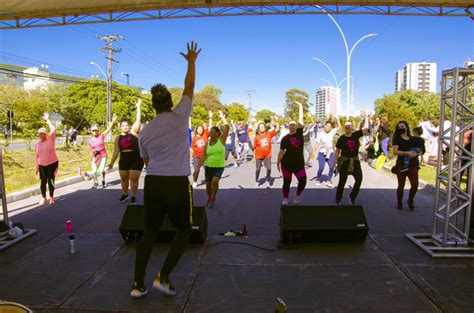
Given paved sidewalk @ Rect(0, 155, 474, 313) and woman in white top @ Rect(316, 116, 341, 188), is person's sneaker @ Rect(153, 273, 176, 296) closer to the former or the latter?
paved sidewalk @ Rect(0, 155, 474, 313)

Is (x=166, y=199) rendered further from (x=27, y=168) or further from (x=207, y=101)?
(x=207, y=101)

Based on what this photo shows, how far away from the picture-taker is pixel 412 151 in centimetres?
799

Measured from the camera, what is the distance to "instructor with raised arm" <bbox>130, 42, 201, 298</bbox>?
3688 mm

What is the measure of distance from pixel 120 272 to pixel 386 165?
14.2m

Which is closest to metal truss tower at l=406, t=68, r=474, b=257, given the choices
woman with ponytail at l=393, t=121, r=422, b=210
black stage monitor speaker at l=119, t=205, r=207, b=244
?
woman with ponytail at l=393, t=121, r=422, b=210

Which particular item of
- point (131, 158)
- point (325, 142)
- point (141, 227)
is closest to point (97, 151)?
point (131, 158)

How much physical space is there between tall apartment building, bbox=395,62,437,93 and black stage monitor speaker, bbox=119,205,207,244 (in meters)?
120

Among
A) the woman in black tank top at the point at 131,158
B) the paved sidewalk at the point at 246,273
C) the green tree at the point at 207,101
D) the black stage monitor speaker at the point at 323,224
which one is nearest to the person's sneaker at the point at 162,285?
the paved sidewalk at the point at 246,273

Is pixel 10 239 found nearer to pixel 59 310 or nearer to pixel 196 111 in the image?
pixel 59 310

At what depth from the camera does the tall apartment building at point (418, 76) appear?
116 meters

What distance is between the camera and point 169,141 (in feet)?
12.3

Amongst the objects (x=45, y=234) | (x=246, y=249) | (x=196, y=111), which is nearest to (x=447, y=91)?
(x=246, y=249)

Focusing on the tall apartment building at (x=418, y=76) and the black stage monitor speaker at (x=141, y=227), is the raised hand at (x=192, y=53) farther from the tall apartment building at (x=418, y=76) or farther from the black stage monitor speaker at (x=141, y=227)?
the tall apartment building at (x=418, y=76)

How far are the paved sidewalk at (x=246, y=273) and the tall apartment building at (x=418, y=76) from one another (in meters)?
120
